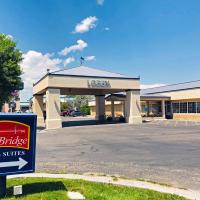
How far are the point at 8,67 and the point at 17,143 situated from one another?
23.0 metres

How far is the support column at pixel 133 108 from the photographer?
116ft

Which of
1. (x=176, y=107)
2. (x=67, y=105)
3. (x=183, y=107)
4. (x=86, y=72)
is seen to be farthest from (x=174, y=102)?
(x=67, y=105)

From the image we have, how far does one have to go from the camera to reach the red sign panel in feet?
19.6

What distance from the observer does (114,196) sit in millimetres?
6223

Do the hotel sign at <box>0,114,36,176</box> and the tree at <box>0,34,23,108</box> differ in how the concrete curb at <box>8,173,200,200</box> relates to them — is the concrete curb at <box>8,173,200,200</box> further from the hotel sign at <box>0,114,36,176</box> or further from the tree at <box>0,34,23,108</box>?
the tree at <box>0,34,23,108</box>

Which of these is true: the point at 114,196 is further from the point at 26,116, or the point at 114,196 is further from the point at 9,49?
the point at 9,49

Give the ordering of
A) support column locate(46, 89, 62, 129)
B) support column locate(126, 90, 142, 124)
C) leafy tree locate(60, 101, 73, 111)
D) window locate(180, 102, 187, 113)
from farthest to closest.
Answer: leafy tree locate(60, 101, 73, 111) < window locate(180, 102, 187, 113) < support column locate(126, 90, 142, 124) < support column locate(46, 89, 62, 129)

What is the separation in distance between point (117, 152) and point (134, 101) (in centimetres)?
2345

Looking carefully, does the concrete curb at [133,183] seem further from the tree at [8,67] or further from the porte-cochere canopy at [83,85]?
the porte-cochere canopy at [83,85]

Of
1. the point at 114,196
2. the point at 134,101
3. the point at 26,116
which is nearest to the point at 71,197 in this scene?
the point at 114,196

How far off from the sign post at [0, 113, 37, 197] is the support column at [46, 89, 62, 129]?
2441 centimetres

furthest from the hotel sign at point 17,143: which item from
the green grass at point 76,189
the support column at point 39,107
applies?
the support column at point 39,107

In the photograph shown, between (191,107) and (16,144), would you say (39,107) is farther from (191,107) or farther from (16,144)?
(16,144)

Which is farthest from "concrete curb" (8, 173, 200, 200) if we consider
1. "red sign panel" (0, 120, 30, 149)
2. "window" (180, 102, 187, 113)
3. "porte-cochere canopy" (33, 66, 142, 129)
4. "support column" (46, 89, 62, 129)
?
"window" (180, 102, 187, 113)
